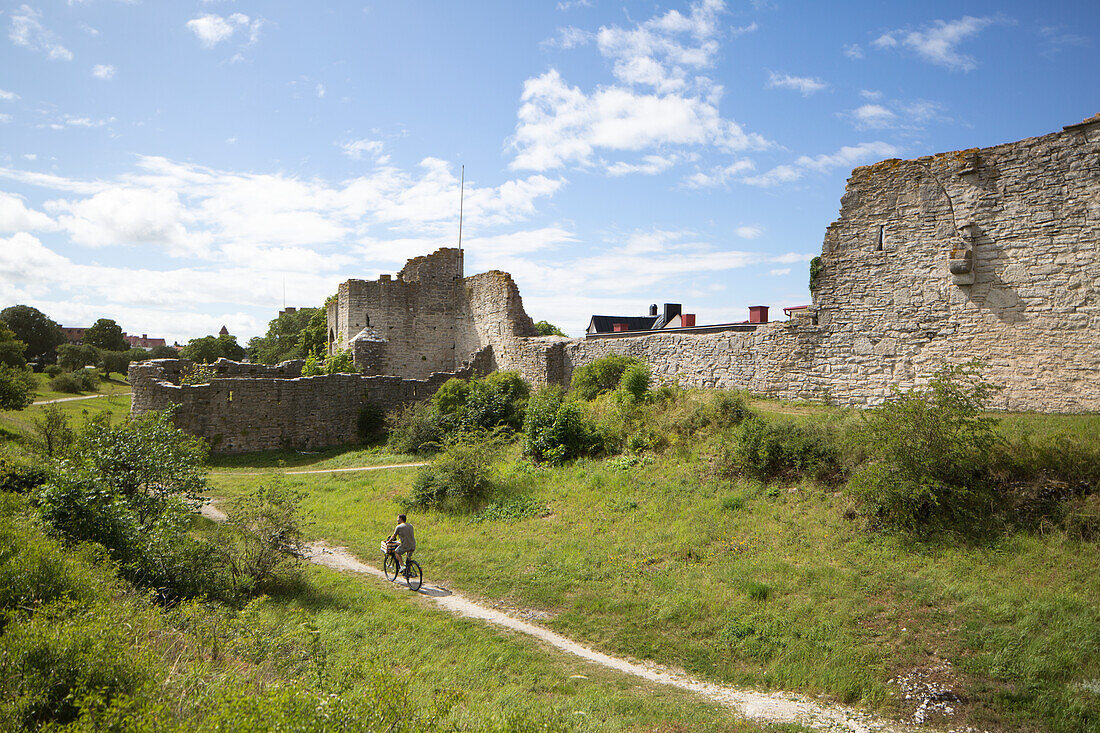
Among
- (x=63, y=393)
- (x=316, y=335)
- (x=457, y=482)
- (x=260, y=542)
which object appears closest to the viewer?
(x=260, y=542)

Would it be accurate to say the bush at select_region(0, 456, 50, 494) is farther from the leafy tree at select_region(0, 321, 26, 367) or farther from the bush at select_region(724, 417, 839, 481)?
the leafy tree at select_region(0, 321, 26, 367)

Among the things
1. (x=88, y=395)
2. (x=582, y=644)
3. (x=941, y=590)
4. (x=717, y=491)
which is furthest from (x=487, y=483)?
(x=88, y=395)

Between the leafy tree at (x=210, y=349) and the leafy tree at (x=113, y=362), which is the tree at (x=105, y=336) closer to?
the leafy tree at (x=113, y=362)

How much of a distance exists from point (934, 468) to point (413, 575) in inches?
312

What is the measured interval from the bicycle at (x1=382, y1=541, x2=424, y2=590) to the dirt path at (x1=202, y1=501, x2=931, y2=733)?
543mm

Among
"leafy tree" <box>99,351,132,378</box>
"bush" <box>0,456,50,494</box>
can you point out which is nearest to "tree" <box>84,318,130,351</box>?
"leafy tree" <box>99,351,132,378</box>

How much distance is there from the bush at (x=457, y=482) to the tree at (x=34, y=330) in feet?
195

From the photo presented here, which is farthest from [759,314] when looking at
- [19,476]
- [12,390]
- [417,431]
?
[12,390]

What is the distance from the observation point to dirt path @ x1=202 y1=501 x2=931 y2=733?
5.88m

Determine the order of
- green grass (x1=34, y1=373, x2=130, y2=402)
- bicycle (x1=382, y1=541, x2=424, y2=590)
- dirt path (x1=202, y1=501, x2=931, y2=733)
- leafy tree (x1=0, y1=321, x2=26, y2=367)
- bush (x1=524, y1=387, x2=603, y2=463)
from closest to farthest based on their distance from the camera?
dirt path (x1=202, y1=501, x2=931, y2=733) < bicycle (x1=382, y1=541, x2=424, y2=590) < bush (x1=524, y1=387, x2=603, y2=463) < green grass (x1=34, y1=373, x2=130, y2=402) < leafy tree (x1=0, y1=321, x2=26, y2=367)

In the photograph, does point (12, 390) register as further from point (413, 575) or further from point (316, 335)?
point (316, 335)

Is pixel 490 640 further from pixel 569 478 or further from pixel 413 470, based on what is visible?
pixel 413 470

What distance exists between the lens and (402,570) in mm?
10156

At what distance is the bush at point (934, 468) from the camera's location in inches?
328
